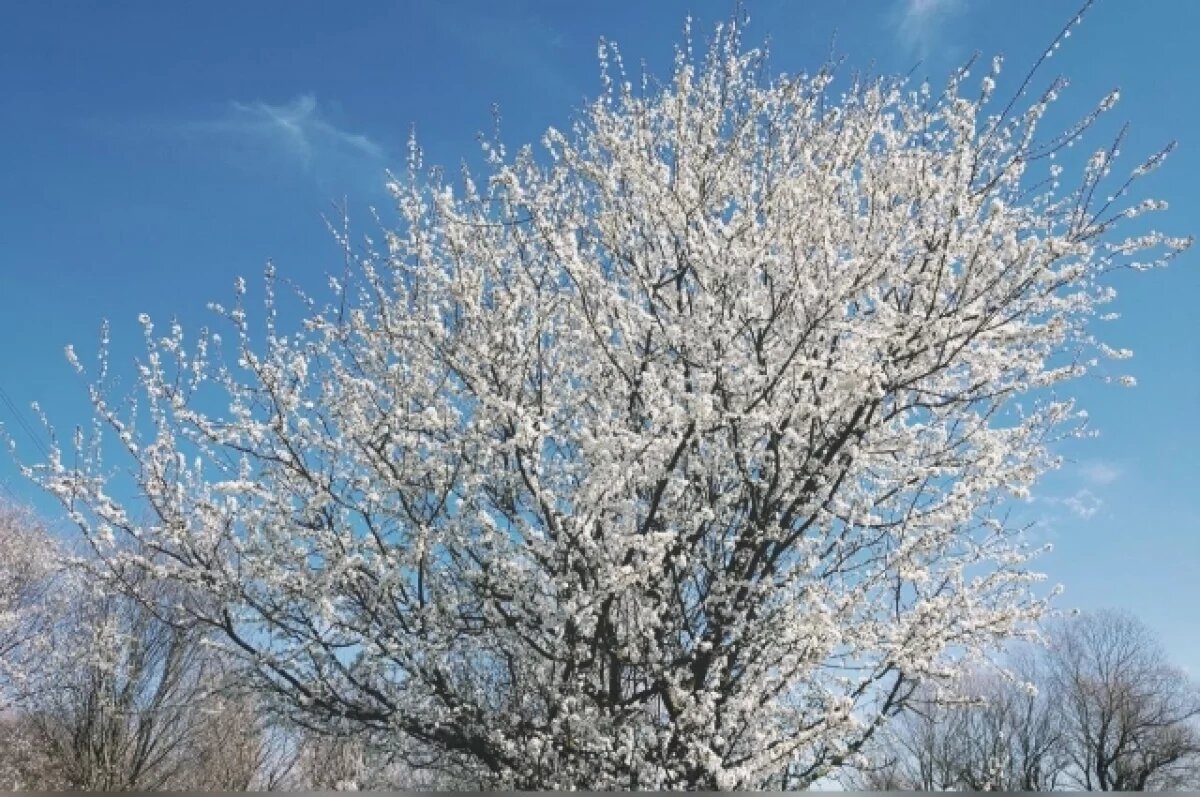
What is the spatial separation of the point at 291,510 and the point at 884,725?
491cm

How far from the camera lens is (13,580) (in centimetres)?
2486

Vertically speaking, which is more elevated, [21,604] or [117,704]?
[21,604]

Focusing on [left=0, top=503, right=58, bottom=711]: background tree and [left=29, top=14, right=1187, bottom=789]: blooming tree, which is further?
[left=0, top=503, right=58, bottom=711]: background tree

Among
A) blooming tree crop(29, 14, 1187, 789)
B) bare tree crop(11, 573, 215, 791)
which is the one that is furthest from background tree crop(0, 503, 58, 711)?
blooming tree crop(29, 14, 1187, 789)

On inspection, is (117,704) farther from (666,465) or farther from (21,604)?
(666,465)

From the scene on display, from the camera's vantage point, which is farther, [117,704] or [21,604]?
[21,604]

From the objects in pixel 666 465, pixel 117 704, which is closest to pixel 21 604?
pixel 117 704

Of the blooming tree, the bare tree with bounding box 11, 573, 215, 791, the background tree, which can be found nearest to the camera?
the blooming tree

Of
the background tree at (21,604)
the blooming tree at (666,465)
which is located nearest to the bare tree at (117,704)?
the background tree at (21,604)

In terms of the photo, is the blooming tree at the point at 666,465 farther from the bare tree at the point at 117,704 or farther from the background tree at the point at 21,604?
the background tree at the point at 21,604

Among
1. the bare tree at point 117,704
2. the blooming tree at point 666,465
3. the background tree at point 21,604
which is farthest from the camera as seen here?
the background tree at point 21,604

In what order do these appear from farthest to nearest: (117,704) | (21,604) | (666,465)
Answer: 1. (21,604)
2. (117,704)
3. (666,465)

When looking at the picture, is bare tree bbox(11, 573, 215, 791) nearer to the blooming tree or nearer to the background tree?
A: the background tree

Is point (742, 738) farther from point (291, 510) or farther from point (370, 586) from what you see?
point (291, 510)
